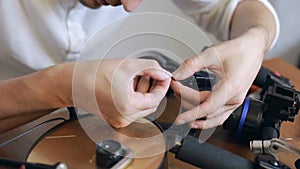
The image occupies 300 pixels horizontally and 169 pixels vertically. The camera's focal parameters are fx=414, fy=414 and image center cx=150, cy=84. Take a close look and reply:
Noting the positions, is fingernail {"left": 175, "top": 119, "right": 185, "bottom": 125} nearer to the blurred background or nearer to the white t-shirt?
the white t-shirt

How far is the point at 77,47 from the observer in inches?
31.3

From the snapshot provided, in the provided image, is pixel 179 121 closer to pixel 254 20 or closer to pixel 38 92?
pixel 38 92

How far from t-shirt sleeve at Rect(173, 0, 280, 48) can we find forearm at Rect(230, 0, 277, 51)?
1 cm

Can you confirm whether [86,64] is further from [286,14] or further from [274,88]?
[286,14]

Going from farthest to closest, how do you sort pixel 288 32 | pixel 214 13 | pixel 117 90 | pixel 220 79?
1. pixel 288 32
2. pixel 214 13
3. pixel 220 79
4. pixel 117 90

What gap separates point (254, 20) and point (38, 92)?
0.46 m

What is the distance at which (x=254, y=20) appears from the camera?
2.69 ft

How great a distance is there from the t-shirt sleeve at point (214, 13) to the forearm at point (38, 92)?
0.43 meters

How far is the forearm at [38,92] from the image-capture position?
55 centimetres

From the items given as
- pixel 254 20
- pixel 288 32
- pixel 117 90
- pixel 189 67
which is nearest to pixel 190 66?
pixel 189 67

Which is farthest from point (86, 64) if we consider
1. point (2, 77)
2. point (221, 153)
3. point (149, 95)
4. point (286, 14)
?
point (286, 14)

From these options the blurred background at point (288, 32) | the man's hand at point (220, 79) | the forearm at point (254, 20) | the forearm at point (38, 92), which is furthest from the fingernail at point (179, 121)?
the blurred background at point (288, 32)

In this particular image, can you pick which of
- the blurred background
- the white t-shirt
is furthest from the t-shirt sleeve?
the blurred background

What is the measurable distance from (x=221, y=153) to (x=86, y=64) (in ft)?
0.70
